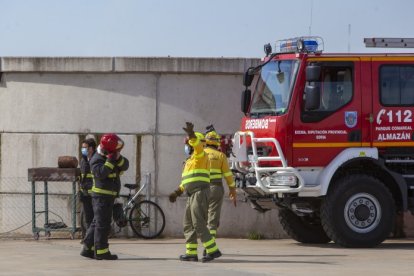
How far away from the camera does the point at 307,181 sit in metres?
17.3

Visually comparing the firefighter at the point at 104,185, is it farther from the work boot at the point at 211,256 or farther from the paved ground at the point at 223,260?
the work boot at the point at 211,256

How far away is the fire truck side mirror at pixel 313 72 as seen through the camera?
1683 cm

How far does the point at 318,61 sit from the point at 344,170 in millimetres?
1816

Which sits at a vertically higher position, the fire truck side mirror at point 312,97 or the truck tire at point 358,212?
the fire truck side mirror at point 312,97

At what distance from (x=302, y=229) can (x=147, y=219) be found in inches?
119

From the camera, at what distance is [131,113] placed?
20594 mm

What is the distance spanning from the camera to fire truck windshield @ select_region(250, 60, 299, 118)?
17.3 m

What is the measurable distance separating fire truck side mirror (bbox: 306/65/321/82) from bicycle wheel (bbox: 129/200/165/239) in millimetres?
4747

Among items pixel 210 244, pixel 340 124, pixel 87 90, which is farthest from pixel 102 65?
pixel 210 244

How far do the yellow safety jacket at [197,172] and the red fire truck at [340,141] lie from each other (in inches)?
103

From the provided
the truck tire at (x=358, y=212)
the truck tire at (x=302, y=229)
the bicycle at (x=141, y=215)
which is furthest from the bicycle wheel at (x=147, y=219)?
the truck tire at (x=358, y=212)

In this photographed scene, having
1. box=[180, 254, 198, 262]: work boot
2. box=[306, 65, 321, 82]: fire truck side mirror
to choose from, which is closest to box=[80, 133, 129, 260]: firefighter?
box=[180, 254, 198, 262]: work boot

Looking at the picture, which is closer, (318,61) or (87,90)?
(318,61)

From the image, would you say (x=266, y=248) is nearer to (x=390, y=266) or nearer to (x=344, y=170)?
(x=344, y=170)
